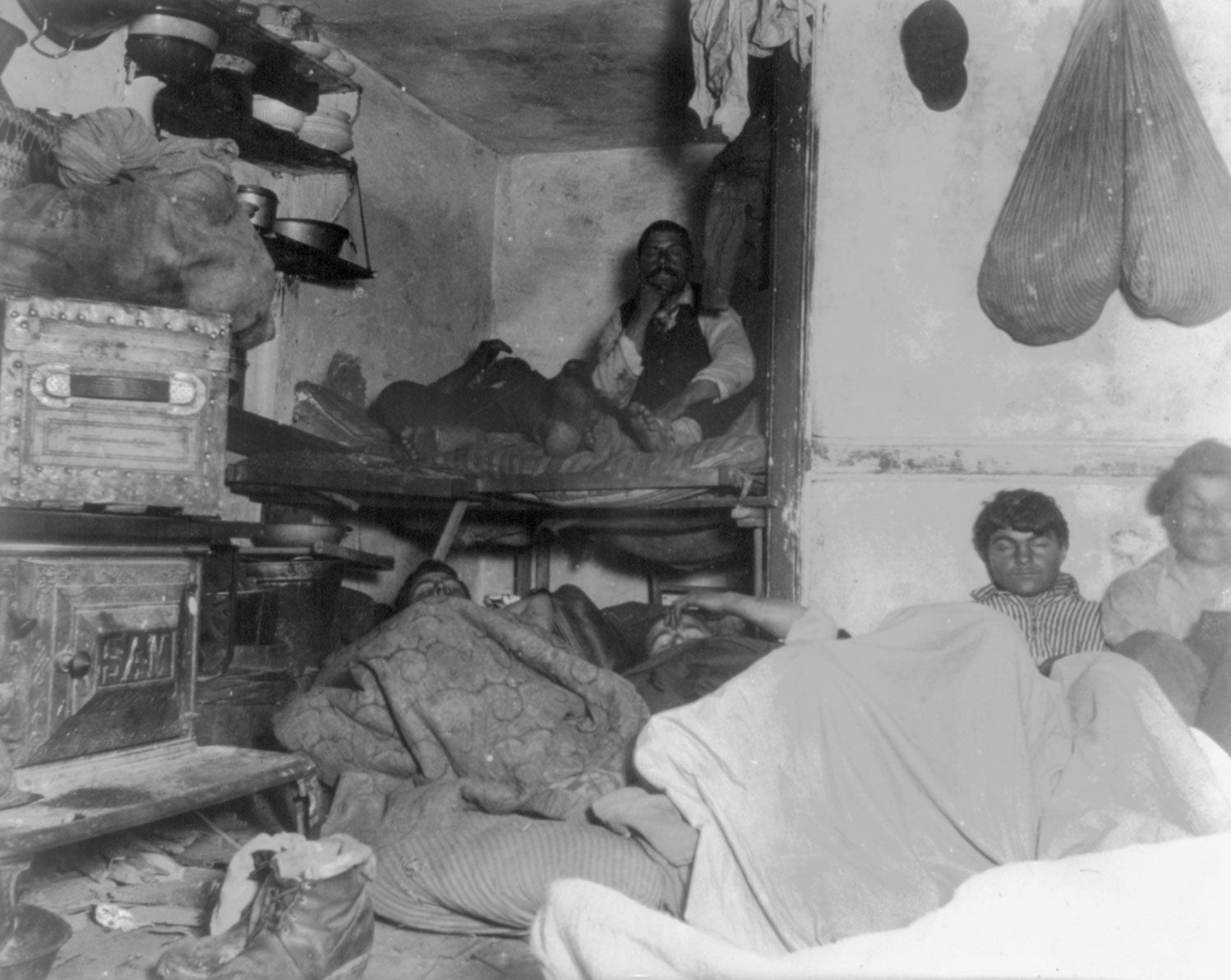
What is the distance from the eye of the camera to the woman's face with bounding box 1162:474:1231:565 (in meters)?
3.67

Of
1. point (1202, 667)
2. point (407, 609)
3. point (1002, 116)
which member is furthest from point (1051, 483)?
point (407, 609)

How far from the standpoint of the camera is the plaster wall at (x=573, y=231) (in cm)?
724

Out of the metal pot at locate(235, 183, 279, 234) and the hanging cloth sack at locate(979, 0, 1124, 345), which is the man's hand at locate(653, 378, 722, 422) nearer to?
the hanging cloth sack at locate(979, 0, 1124, 345)

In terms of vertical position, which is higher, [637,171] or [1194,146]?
[637,171]

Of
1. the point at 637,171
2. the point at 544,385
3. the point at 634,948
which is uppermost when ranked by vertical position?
the point at 637,171

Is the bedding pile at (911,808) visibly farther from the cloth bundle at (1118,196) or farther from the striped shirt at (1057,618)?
the cloth bundle at (1118,196)

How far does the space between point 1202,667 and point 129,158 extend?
338 cm

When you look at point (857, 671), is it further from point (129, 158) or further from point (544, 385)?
point (544, 385)

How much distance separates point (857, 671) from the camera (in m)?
2.66

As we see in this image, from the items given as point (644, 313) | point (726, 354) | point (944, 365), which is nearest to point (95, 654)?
point (944, 365)

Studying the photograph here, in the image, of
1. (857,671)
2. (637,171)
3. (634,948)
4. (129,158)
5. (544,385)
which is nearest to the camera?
(634,948)

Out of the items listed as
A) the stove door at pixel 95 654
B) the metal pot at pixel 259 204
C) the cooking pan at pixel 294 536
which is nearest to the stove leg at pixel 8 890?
the stove door at pixel 95 654

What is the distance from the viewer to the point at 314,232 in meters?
4.90

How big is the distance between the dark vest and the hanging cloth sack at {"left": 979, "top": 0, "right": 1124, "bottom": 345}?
5.74 feet
